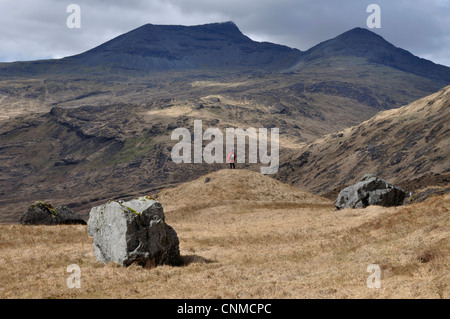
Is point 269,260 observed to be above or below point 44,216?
above

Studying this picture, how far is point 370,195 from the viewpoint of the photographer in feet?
131

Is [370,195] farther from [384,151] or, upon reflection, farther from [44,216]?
[384,151]

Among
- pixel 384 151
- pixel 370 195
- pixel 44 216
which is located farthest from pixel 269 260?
pixel 384 151

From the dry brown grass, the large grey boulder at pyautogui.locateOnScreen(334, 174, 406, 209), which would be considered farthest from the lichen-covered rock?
the large grey boulder at pyautogui.locateOnScreen(334, 174, 406, 209)

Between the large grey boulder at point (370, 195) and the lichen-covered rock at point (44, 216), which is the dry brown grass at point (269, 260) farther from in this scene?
the large grey boulder at point (370, 195)

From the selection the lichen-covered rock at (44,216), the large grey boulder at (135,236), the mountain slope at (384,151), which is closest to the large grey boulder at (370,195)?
the large grey boulder at (135,236)

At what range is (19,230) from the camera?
99.4 ft

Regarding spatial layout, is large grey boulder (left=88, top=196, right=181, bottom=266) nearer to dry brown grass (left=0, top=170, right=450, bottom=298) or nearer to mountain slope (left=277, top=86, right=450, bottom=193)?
dry brown grass (left=0, top=170, right=450, bottom=298)

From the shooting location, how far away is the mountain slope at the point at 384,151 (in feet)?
305

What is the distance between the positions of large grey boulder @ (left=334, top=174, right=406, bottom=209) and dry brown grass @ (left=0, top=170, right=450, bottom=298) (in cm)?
511

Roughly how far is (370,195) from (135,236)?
25.7 m

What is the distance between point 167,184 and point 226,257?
133644mm
